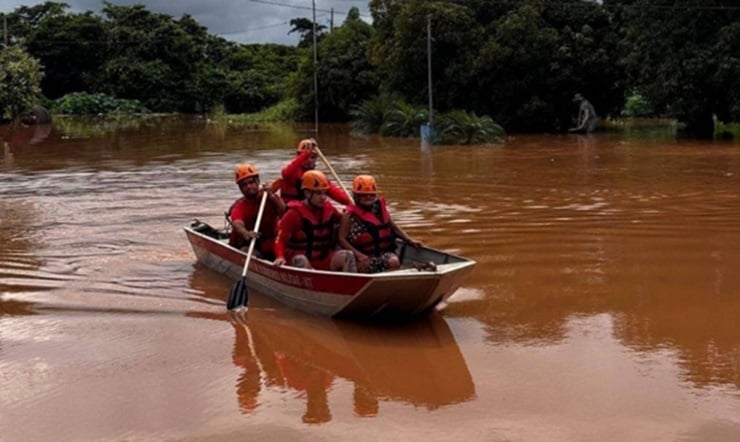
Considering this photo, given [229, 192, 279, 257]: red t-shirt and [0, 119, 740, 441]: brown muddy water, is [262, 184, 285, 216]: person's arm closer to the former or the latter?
[229, 192, 279, 257]: red t-shirt

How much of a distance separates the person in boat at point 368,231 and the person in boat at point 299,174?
1.16 m

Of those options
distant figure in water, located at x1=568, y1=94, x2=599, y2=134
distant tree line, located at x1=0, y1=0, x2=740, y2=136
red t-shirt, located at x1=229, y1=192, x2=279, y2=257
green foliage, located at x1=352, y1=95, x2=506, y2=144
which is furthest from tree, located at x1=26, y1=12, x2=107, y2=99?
red t-shirt, located at x1=229, y1=192, x2=279, y2=257

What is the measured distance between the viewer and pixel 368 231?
7.52m

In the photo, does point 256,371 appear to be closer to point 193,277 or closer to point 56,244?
point 193,277

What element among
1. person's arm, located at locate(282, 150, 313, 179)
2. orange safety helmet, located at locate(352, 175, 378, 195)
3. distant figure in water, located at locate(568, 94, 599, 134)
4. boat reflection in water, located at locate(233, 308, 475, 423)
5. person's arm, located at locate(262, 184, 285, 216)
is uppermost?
distant figure in water, located at locate(568, 94, 599, 134)

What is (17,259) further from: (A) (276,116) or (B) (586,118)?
(A) (276,116)

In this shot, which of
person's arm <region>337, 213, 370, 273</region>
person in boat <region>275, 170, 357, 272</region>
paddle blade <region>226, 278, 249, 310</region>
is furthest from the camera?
paddle blade <region>226, 278, 249, 310</region>

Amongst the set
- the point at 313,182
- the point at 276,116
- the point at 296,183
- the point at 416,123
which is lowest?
the point at 296,183

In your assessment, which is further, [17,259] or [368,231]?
[17,259]

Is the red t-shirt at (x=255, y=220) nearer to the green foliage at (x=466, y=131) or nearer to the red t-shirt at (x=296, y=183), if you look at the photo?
the red t-shirt at (x=296, y=183)

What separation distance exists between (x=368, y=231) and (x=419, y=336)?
1050 millimetres

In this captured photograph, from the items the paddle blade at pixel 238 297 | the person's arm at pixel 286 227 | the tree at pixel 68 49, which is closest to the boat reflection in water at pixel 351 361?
the paddle blade at pixel 238 297

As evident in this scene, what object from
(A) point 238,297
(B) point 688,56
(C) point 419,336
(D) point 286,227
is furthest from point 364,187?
(B) point 688,56

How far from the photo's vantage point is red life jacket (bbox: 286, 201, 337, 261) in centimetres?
755
